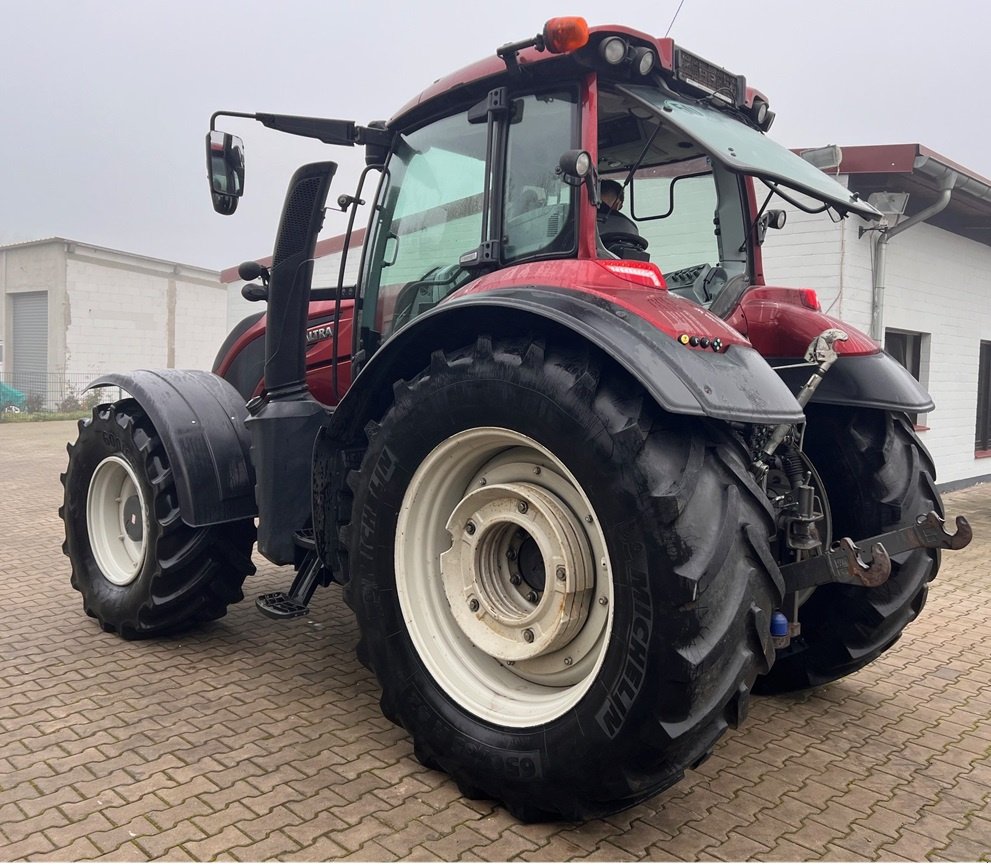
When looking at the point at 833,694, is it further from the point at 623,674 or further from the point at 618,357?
the point at 618,357

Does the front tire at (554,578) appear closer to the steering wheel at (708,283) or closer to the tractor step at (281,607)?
the tractor step at (281,607)

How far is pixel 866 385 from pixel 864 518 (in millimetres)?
545

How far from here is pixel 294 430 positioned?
3811 mm

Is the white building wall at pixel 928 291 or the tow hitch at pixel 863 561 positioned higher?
the white building wall at pixel 928 291

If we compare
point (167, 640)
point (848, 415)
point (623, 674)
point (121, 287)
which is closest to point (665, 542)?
point (623, 674)

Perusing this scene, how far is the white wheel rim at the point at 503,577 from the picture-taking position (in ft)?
8.86

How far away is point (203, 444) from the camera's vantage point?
4.09 meters

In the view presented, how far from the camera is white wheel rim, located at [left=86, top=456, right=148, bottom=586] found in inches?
180

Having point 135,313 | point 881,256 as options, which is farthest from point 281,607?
point 135,313

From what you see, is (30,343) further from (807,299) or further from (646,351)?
(646,351)

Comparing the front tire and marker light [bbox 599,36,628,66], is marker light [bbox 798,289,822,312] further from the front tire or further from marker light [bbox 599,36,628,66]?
the front tire

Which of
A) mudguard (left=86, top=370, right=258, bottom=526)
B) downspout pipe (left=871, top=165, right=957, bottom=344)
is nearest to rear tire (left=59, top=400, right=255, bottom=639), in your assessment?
mudguard (left=86, top=370, right=258, bottom=526)

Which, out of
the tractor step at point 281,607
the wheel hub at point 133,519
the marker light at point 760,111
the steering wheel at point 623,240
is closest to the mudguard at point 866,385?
the steering wheel at point 623,240

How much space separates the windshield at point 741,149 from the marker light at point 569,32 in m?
0.32
